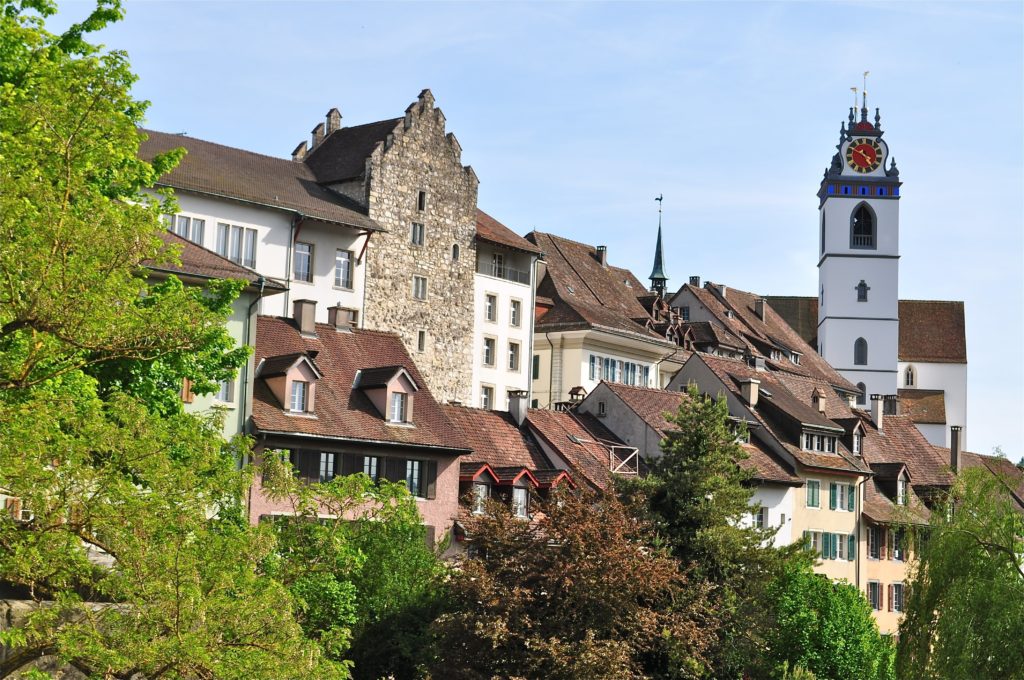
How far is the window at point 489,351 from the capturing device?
210 feet

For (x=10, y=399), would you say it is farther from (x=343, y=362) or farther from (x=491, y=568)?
(x=343, y=362)

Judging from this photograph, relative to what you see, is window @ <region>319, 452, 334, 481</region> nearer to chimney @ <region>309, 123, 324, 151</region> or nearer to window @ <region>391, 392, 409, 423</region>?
window @ <region>391, 392, 409, 423</region>

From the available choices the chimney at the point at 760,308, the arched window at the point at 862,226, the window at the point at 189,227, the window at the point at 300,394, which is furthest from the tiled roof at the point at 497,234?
the arched window at the point at 862,226

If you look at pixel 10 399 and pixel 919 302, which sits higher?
pixel 919 302

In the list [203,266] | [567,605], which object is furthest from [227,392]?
[567,605]

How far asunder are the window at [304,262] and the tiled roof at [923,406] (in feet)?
239

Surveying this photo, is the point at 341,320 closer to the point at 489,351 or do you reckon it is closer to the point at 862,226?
the point at 489,351

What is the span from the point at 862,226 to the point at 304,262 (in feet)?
252

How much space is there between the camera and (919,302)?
430 ft

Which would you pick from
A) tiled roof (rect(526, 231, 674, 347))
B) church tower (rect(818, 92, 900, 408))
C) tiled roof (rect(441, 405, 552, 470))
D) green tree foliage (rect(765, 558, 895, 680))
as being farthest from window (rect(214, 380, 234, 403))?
church tower (rect(818, 92, 900, 408))

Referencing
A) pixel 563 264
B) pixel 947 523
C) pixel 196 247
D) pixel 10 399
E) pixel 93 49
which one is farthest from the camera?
pixel 563 264

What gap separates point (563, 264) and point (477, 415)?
27.0 m

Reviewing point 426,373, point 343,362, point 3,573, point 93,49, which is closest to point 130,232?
point 3,573

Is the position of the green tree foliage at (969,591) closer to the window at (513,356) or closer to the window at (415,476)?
the window at (415,476)
